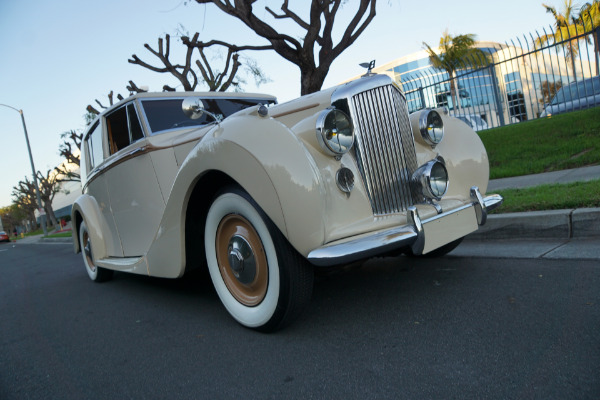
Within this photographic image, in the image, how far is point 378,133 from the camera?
8.40 feet

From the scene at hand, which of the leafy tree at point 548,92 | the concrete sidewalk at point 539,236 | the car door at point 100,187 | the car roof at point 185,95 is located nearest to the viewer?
the concrete sidewalk at point 539,236

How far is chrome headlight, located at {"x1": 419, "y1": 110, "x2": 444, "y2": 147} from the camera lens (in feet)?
9.63

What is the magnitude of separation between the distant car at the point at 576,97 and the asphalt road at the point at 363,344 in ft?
23.1

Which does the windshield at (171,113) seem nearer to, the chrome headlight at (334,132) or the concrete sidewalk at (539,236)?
the chrome headlight at (334,132)

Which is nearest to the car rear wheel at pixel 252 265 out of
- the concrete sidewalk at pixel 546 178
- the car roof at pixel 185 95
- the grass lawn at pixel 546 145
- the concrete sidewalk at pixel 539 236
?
the car roof at pixel 185 95

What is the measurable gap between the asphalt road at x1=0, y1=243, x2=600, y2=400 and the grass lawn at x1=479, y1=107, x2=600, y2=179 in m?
4.16

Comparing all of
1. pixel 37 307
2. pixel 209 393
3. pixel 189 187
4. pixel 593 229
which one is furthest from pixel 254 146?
pixel 37 307

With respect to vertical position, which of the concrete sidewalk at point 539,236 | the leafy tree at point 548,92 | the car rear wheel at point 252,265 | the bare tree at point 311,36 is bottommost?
the concrete sidewalk at point 539,236

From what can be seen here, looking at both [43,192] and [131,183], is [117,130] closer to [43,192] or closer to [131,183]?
[131,183]

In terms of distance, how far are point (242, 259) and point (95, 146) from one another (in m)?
2.88

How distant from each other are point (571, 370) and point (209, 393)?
1446mm

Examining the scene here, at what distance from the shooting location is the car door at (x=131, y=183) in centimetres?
338

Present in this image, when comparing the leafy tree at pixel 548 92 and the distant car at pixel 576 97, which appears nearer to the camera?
the distant car at pixel 576 97

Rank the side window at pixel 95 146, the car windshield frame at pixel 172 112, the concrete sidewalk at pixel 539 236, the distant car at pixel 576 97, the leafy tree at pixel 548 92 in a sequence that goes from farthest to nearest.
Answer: the leafy tree at pixel 548 92
the distant car at pixel 576 97
the side window at pixel 95 146
the car windshield frame at pixel 172 112
the concrete sidewalk at pixel 539 236
